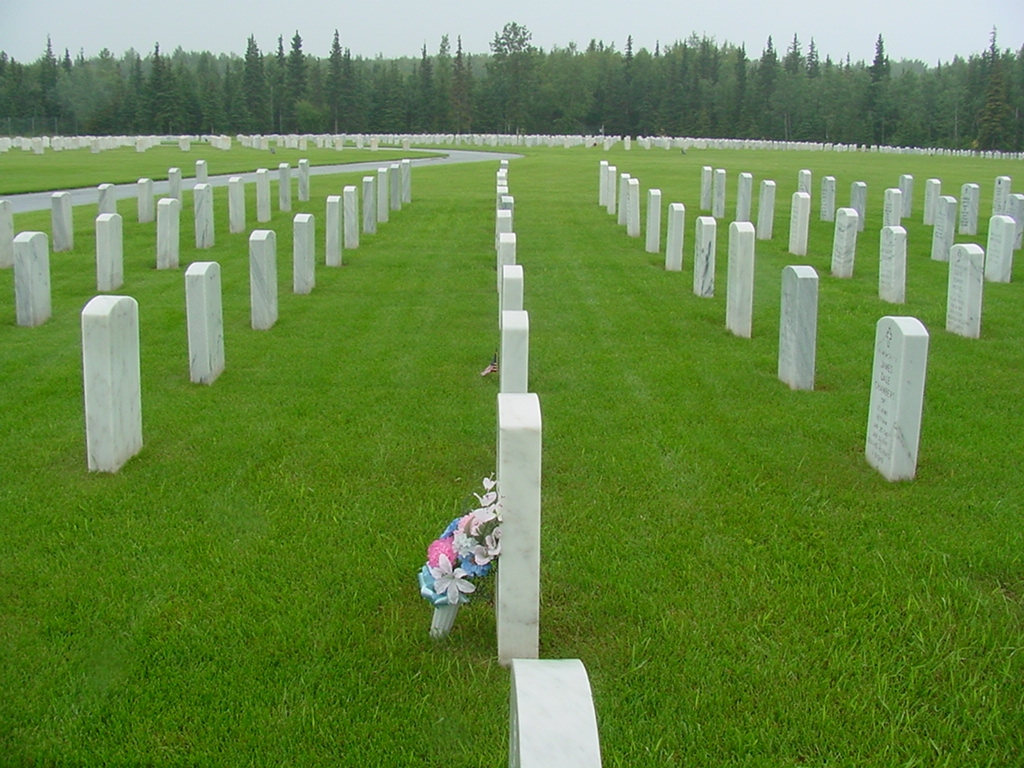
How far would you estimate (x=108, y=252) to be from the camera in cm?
1318

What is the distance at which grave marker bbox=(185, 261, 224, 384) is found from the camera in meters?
8.38

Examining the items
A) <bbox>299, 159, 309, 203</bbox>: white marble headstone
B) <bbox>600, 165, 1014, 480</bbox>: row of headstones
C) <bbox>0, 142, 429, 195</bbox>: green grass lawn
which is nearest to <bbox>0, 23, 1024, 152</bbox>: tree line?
<bbox>0, 142, 429, 195</bbox>: green grass lawn

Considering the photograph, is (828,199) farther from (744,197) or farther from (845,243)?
(845,243)

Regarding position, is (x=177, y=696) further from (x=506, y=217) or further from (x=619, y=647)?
(x=506, y=217)

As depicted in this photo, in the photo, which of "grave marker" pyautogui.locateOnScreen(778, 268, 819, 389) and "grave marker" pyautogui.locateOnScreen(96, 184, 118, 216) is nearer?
"grave marker" pyautogui.locateOnScreen(778, 268, 819, 389)

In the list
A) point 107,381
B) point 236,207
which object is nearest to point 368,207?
point 236,207

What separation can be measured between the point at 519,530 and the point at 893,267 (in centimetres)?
990

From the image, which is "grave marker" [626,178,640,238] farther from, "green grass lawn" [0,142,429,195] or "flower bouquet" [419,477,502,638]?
"flower bouquet" [419,477,502,638]

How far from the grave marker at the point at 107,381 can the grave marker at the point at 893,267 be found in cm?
914

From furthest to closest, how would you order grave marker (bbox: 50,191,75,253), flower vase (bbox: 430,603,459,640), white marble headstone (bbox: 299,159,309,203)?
white marble headstone (bbox: 299,159,309,203)
grave marker (bbox: 50,191,75,253)
flower vase (bbox: 430,603,459,640)

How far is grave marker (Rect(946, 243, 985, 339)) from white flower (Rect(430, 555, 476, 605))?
8118 millimetres

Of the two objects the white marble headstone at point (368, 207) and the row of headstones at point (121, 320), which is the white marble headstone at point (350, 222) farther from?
the row of headstones at point (121, 320)

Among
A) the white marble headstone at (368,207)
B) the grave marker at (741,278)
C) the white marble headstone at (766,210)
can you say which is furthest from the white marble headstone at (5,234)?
the white marble headstone at (766,210)

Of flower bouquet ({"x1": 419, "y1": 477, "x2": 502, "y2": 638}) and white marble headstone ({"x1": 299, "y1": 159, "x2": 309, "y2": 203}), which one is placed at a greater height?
white marble headstone ({"x1": 299, "y1": 159, "x2": 309, "y2": 203})
